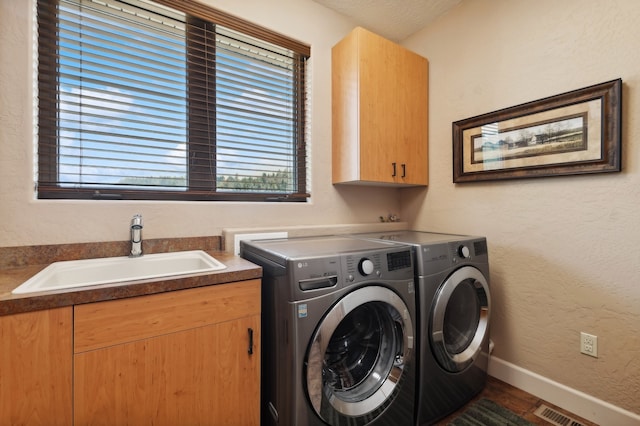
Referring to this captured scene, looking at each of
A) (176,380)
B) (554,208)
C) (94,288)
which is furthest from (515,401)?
(94,288)

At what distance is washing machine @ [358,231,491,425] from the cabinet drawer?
0.87 metres

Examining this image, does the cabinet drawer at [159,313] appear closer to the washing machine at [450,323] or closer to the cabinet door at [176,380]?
the cabinet door at [176,380]

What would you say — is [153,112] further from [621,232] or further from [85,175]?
[621,232]

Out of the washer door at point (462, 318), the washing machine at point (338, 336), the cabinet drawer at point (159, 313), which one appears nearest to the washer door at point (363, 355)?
the washing machine at point (338, 336)

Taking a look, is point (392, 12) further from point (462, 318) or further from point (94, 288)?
point (94, 288)

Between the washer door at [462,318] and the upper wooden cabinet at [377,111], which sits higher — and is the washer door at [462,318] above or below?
below

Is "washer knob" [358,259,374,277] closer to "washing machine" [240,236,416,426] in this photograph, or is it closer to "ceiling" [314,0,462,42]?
"washing machine" [240,236,416,426]

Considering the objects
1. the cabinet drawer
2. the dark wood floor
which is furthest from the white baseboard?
the cabinet drawer

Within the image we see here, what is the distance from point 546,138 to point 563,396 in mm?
1489

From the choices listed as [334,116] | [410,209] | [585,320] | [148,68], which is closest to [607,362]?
[585,320]

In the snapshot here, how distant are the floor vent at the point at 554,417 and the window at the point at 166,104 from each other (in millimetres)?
1911

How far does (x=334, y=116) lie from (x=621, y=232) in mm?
1816

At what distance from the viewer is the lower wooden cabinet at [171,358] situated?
0.97m

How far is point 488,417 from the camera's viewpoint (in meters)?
1.57
